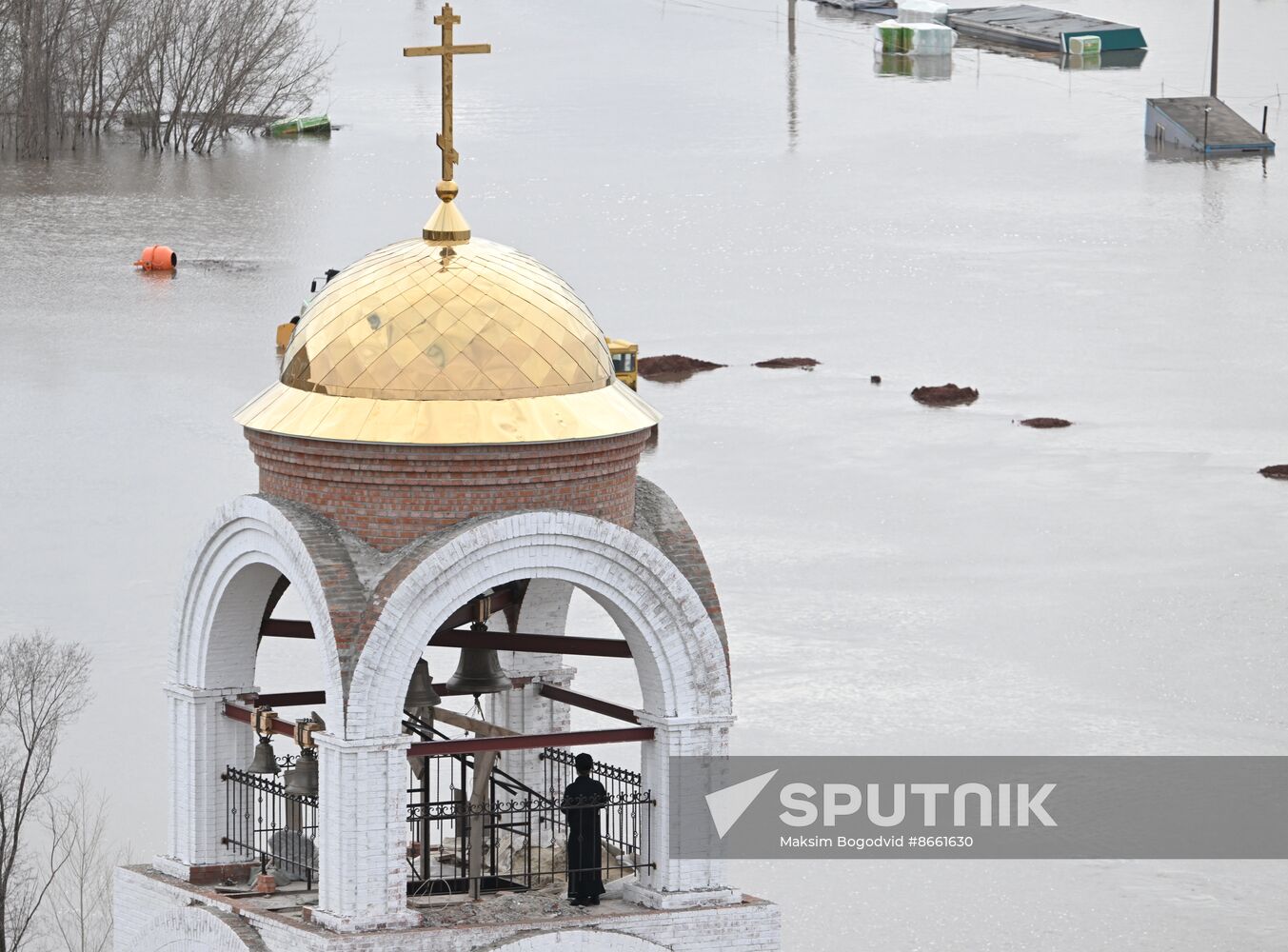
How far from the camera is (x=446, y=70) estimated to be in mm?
16625

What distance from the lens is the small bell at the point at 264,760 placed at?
55.6 ft

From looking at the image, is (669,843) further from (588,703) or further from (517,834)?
(517,834)

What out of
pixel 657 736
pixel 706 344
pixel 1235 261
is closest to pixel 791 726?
pixel 657 736

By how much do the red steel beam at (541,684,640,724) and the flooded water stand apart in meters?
14.1

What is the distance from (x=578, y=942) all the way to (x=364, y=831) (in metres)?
1.39

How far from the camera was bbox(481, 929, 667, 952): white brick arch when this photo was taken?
15.8 meters

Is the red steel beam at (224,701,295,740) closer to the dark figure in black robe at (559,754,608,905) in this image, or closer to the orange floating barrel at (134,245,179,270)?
the dark figure in black robe at (559,754,608,905)

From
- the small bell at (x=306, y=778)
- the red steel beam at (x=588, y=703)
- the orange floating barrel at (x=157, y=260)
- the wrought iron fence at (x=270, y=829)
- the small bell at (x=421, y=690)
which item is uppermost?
the small bell at (x=421, y=690)

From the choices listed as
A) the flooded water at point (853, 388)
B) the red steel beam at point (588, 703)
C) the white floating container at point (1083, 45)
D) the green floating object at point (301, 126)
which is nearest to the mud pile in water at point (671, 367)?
the flooded water at point (853, 388)

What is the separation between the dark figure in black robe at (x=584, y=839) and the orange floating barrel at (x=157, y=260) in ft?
194

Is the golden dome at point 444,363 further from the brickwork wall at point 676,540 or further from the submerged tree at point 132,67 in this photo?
the submerged tree at point 132,67

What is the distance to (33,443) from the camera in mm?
55625

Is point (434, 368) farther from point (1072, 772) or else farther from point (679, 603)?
point (1072, 772)
